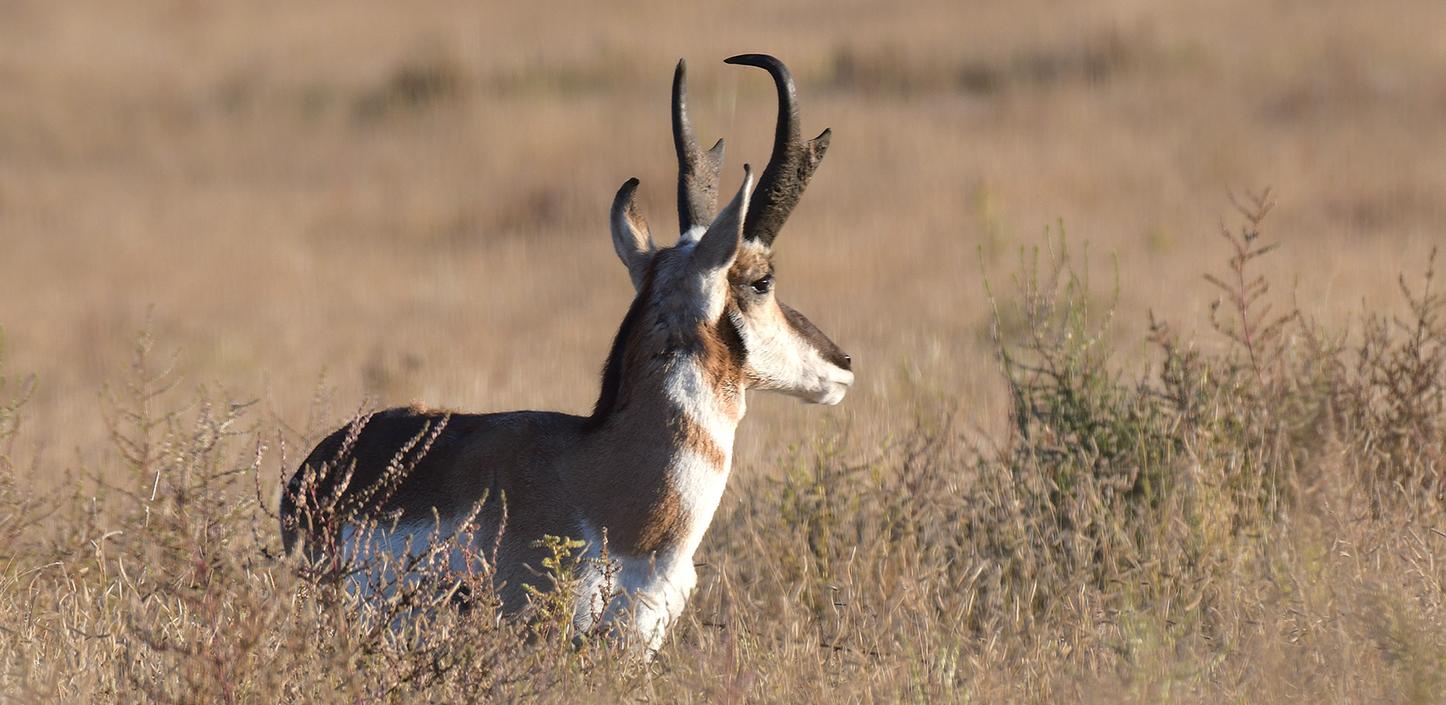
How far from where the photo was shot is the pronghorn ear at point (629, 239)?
5.90 meters

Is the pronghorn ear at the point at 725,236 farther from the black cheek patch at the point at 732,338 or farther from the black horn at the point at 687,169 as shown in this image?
the black horn at the point at 687,169

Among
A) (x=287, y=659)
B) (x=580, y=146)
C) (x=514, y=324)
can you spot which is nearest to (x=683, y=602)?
(x=287, y=659)

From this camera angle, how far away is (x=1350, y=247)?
1488 cm

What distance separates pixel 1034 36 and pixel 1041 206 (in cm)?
908

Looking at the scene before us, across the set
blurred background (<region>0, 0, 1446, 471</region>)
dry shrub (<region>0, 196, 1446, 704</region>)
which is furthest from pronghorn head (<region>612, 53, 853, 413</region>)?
blurred background (<region>0, 0, 1446, 471</region>)

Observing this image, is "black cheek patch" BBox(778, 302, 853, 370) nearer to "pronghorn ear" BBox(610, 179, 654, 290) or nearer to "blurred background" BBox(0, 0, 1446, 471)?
"pronghorn ear" BBox(610, 179, 654, 290)

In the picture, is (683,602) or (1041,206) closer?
(683,602)

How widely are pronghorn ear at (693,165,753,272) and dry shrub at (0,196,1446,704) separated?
3.03ft

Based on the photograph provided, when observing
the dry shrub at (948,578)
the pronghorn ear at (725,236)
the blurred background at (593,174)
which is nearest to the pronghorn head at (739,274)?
the pronghorn ear at (725,236)

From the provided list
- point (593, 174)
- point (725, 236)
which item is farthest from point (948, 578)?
point (593, 174)

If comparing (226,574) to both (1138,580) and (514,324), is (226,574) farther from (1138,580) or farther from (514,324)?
(514,324)

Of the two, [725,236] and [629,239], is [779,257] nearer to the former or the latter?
[629,239]

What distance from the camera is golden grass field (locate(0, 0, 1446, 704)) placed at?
4.86m

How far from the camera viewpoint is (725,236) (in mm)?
5258
